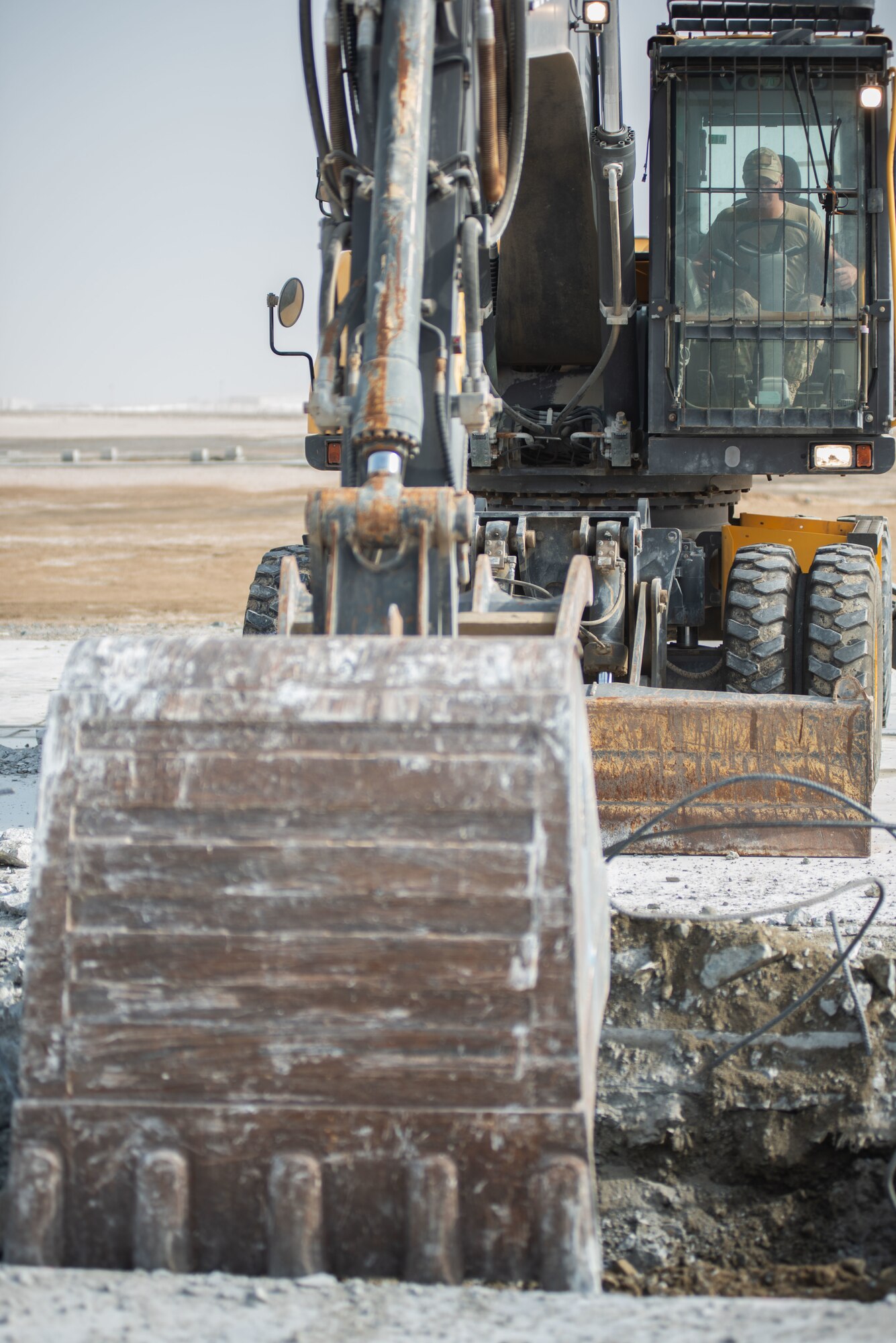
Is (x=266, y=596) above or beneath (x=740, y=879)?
above

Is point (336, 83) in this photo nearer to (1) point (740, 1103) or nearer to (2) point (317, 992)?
(2) point (317, 992)

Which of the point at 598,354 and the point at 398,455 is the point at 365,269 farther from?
the point at 598,354

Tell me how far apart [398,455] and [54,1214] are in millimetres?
1972

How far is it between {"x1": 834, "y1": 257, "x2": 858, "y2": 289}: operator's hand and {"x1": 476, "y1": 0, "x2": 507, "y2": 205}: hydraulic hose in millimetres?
2787

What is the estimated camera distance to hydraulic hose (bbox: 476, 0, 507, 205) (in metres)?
3.99

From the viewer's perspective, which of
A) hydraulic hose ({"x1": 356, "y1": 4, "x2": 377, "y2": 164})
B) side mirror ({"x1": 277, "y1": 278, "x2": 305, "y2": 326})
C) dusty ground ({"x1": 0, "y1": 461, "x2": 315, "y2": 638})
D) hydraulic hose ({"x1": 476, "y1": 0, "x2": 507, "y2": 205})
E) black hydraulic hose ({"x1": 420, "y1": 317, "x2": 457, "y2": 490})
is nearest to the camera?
black hydraulic hose ({"x1": 420, "y1": 317, "x2": 457, "y2": 490})

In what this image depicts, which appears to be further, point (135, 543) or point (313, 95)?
point (135, 543)

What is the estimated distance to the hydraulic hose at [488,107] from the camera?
13.1 feet

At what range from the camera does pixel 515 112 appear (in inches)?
167

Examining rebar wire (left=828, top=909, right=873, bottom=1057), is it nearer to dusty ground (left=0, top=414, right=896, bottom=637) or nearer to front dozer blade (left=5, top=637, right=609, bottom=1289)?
front dozer blade (left=5, top=637, right=609, bottom=1289)

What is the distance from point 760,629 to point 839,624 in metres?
0.35

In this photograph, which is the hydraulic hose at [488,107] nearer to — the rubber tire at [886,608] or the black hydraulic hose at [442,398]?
the black hydraulic hose at [442,398]

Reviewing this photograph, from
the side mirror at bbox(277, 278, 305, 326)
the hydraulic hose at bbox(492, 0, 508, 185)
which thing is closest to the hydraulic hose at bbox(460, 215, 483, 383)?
the hydraulic hose at bbox(492, 0, 508, 185)

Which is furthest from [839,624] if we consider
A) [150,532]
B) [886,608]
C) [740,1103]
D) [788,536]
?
[150,532]
